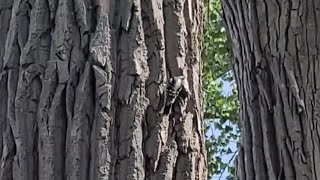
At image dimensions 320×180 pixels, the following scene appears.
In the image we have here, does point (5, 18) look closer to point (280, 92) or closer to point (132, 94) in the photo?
point (132, 94)

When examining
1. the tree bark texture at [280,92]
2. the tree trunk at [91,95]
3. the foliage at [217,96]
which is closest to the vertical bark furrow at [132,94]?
the tree trunk at [91,95]

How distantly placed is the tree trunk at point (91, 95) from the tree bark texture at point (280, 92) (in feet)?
3.84

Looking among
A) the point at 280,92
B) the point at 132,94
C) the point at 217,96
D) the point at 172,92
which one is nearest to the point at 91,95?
the point at 132,94

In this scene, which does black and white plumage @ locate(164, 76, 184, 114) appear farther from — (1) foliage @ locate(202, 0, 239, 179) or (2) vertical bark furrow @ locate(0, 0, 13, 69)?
(1) foliage @ locate(202, 0, 239, 179)

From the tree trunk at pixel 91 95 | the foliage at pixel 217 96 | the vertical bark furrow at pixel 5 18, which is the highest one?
the foliage at pixel 217 96

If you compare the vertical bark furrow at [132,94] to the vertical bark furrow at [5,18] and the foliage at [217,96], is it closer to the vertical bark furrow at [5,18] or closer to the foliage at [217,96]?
the vertical bark furrow at [5,18]

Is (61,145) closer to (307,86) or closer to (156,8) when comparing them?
(156,8)

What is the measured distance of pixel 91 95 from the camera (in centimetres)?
180

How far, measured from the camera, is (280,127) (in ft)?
10.0

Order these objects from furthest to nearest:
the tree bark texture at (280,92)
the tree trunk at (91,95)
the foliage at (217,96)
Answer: the foliage at (217,96) → the tree bark texture at (280,92) → the tree trunk at (91,95)

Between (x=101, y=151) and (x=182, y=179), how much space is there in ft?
0.76

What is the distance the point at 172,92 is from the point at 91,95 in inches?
8.3

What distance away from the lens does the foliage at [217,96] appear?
8242 mm

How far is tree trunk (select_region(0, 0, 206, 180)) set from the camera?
69.9 inches
